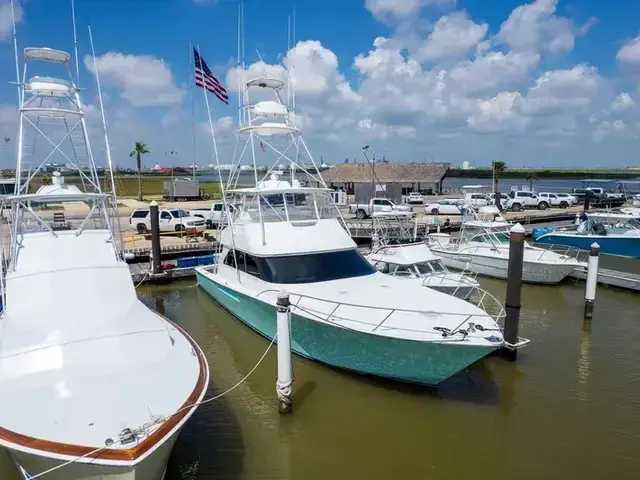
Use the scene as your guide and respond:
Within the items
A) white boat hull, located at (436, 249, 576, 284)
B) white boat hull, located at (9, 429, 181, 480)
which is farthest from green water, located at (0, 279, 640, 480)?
white boat hull, located at (436, 249, 576, 284)

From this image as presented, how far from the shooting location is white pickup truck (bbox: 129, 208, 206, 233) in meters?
25.2

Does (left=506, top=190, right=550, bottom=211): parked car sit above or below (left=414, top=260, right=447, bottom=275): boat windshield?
above

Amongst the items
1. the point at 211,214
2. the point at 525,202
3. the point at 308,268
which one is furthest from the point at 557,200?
the point at 308,268

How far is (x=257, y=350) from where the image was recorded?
11.3m

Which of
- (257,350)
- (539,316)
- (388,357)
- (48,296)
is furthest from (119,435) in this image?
(539,316)

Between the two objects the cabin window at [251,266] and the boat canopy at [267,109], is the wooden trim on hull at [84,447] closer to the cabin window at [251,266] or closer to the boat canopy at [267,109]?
the cabin window at [251,266]

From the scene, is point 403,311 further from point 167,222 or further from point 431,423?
point 167,222

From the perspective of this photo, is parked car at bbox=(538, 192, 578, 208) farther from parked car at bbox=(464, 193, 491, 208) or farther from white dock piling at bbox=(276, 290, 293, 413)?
white dock piling at bbox=(276, 290, 293, 413)

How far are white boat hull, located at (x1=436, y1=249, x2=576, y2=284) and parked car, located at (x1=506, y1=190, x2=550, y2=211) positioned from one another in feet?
76.3

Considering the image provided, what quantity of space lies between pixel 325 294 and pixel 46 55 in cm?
769

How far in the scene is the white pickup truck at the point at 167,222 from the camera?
82.6 ft

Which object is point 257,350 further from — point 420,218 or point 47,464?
point 420,218

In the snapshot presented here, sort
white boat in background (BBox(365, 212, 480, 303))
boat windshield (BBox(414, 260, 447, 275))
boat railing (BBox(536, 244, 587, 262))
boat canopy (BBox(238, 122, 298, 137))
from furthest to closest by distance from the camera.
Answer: boat railing (BBox(536, 244, 587, 262)) → boat windshield (BBox(414, 260, 447, 275)) → white boat in background (BBox(365, 212, 480, 303)) → boat canopy (BBox(238, 122, 298, 137))

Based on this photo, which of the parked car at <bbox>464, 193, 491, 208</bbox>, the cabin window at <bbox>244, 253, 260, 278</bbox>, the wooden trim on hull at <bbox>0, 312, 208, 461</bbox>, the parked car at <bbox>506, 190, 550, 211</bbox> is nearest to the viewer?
the wooden trim on hull at <bbox>0, 312, 208, 461</bbox>
